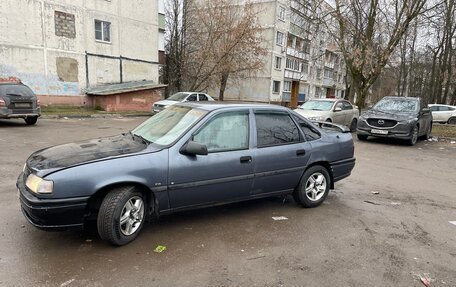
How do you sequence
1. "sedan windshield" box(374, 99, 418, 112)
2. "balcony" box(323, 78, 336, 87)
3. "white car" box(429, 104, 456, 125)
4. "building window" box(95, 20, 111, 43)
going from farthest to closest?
"balcony" box(323, 78, 336, 87) → "white car" box(429, 104, 456, 125) → "building window" box(95, 20, 111, 43) → "sedan windshield" box(374, 99, 418, 112)

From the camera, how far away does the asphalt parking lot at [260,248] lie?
3041 mm

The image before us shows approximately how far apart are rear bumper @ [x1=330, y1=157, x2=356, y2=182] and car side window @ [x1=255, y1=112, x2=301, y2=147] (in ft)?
2.78

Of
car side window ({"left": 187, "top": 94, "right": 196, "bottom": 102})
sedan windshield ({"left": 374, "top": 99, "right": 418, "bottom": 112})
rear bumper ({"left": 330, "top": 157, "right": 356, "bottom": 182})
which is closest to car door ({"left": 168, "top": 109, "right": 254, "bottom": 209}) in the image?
rear bumper ({"left": 330, "top": 157, "right": 356, "bottom": 182})

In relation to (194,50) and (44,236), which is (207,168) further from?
(194,50)

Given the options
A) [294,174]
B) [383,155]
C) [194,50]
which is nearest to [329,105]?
[383,155]

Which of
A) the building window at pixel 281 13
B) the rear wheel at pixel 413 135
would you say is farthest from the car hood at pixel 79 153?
the building window at pixel 281 13

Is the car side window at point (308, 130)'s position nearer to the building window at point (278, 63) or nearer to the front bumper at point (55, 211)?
the front bumper at point (55, 211)

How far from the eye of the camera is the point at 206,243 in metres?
3.70

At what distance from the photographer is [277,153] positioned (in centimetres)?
448

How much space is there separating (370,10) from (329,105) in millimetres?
10163

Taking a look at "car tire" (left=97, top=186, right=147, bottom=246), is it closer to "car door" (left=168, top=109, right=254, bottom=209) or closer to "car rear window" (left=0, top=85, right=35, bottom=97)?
"car door" (left=168, top=109, right=254, bottom=209)

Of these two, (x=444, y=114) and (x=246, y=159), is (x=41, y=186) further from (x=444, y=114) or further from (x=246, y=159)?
(x=444, y=114)

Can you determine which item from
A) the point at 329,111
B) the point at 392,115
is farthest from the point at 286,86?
the point at 392,115

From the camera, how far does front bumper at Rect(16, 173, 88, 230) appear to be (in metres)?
3.15
